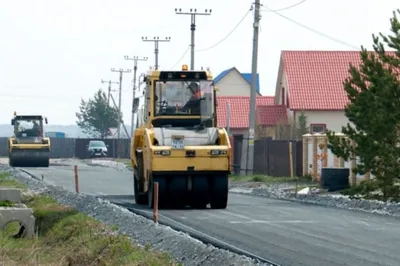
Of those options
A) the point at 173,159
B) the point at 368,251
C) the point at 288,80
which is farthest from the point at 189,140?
the point at 288,80

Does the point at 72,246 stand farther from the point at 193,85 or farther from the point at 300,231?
the point at 193,85

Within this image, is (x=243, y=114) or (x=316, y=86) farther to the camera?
(x=243, y=114)

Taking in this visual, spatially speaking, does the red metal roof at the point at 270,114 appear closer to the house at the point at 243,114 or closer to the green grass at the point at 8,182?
the house at the point at 243,114

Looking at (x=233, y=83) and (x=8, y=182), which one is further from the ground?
(x=233, y=83)

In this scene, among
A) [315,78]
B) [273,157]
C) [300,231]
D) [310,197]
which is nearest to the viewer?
[300,231]

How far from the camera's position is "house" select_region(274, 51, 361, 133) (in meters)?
68.6

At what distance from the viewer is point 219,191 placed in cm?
2516

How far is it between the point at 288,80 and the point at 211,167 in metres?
45.6

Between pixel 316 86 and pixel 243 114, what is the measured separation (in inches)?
441

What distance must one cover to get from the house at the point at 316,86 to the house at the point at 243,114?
1087mm

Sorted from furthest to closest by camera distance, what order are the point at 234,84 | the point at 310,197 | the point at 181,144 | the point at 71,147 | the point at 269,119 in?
the point at 234,84 → the point at 71,147 → the point at 269,119 → the point at 310,197 → the point at 181,144

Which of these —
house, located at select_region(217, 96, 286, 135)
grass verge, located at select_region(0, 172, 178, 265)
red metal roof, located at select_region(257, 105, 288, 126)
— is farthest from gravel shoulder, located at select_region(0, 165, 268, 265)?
house, located at select_region(217, 96, 286, 135)

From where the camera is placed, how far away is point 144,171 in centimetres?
2600

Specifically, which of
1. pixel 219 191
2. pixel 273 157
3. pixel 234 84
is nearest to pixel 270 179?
pixel 273 157
